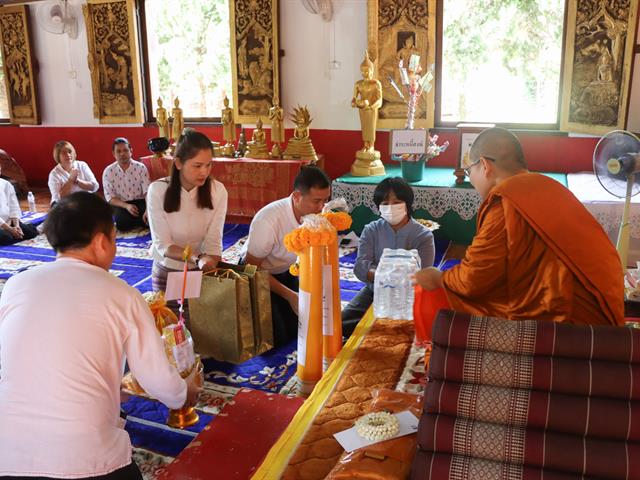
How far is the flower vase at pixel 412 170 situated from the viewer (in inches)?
203

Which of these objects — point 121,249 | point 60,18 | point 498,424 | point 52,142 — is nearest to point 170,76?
point 60,18

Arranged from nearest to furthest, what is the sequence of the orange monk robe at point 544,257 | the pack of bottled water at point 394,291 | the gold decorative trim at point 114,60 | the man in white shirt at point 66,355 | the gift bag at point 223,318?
the man in white shirt at point 66,355 < the orange monk robe at point 544,257 < the pack of bottled water at point 394,291 < the gift bag at point 223,318 < the gold decorative trim at point 114,60

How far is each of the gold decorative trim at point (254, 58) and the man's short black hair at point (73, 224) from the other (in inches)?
182

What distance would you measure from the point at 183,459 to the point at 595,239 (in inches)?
60.0

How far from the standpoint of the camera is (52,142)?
7738 millimetres

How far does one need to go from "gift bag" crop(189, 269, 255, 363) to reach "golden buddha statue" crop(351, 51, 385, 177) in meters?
3.03

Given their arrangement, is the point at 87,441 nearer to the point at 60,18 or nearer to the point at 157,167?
the point at 157,167

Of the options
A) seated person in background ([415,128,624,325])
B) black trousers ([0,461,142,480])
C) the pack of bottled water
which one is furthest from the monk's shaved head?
black trousers ([0,461,142,480])

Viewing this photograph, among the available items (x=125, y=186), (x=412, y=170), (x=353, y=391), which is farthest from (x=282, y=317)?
(x=125, y=186)

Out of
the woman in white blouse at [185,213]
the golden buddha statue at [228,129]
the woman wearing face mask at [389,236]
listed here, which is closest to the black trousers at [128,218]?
the golden buddha statue at [228,129]

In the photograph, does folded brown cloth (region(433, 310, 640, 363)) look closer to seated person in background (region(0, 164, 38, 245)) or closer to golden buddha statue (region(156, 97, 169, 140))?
seated person in background (region(0, 164, 38, 245))

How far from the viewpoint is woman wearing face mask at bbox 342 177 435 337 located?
2957 millimetres

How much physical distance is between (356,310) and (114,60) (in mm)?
5544

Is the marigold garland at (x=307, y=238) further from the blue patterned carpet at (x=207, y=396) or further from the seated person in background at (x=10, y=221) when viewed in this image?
the seated person in background at (x=10, y=221)
